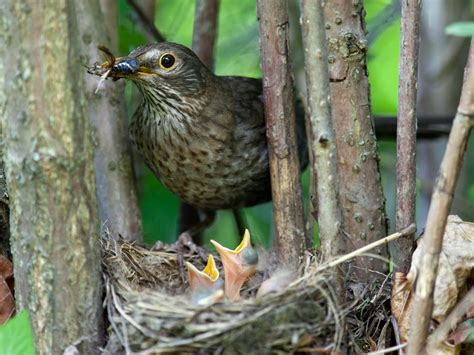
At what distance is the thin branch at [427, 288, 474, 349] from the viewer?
2.23 m

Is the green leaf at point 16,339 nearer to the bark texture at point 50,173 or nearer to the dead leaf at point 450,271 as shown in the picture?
the bark texture at point 50,173

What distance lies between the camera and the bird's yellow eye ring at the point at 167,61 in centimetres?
361

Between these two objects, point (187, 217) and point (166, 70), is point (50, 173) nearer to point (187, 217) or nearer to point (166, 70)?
point (166, 70)

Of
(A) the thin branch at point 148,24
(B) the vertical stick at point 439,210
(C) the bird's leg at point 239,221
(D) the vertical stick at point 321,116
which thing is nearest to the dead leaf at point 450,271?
(D) the vertical stick at point 321,116

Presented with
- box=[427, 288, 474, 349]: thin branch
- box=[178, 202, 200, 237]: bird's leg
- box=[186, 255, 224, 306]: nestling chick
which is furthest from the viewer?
box=[178, 202, 200, 237]: bird's leg

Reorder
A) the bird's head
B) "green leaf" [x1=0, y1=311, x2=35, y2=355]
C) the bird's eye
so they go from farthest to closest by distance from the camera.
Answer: the bird's eye
the bird's head
"green leaf" [x1=0, y1=311, x2=35, y2=355]

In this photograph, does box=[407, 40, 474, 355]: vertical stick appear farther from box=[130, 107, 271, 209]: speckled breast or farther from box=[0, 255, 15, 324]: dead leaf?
box=[130, 107, 271, 209]: speckled breast

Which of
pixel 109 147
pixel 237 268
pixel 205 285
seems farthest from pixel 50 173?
pixel 109 147

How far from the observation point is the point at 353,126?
3.02 metres

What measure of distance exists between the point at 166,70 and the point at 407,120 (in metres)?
1.17

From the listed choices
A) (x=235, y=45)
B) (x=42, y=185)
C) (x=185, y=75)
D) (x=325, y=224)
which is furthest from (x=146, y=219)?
(x=42, y=185)

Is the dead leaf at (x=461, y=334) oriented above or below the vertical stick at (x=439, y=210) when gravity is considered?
below

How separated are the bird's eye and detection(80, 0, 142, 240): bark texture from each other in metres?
0.19

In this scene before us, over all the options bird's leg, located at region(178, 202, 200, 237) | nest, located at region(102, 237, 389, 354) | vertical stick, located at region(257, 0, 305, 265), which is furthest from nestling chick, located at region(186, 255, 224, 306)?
bird's leg, located at region(178, 202, 200, 237)
